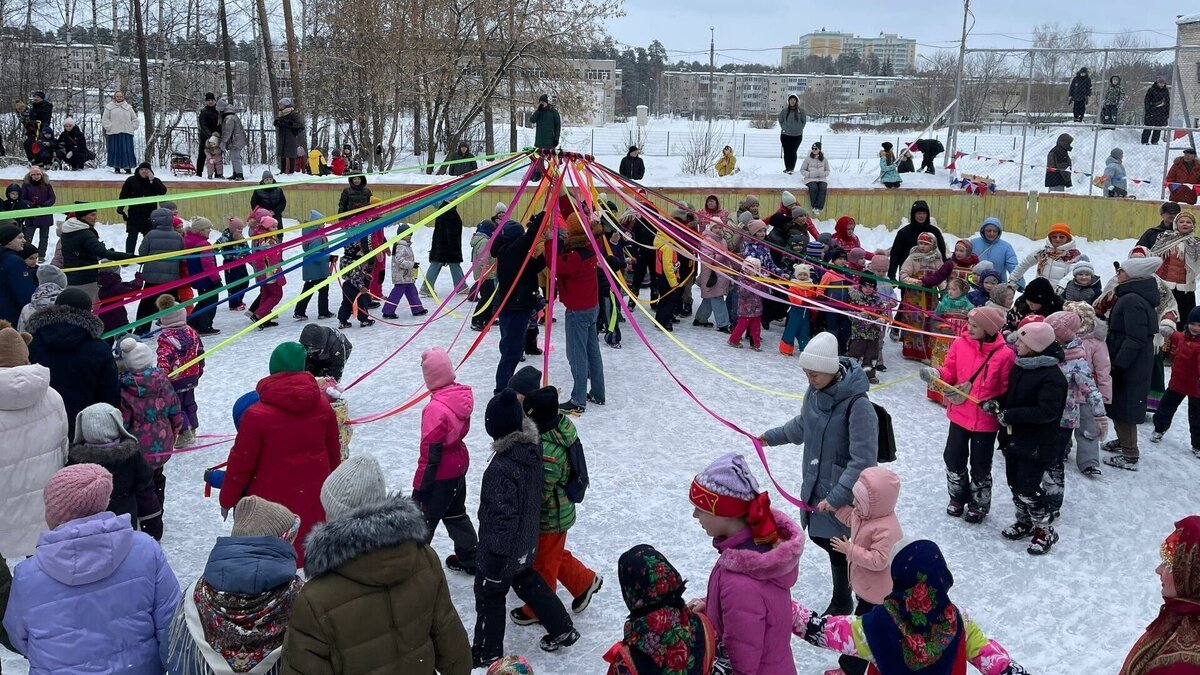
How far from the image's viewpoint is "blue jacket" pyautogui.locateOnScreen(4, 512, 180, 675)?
3.06 m

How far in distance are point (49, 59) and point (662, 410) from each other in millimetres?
30763

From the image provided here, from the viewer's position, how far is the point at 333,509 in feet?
11.3

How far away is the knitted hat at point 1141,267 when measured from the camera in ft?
23.8

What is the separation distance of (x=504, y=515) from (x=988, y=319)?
3.40m

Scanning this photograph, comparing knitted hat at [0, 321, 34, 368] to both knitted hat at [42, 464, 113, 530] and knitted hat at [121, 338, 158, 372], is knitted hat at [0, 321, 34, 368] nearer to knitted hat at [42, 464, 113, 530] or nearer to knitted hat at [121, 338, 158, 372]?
knitted hat at [121, 338, 158, 372]

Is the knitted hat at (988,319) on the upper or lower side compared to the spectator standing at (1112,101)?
lower

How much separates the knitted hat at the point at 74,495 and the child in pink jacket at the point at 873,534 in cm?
289

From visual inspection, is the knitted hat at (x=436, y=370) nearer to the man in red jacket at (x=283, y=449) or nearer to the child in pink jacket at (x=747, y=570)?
the man in red jacket at (x=283, y=449)

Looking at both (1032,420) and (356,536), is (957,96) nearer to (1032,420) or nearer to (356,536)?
(1032,420)

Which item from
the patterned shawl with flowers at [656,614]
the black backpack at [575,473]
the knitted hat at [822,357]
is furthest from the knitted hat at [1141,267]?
the patterned shawl with flowers at [656,614]

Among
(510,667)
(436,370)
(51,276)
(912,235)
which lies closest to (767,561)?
(510,667)

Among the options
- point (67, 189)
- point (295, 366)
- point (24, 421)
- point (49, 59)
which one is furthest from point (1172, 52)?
point (49, 59)

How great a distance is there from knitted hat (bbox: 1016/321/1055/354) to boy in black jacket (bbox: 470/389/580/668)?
10.4ft

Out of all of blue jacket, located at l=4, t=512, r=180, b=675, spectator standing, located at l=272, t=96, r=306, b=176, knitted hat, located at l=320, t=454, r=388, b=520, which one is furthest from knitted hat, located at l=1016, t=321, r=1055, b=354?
spectator standing, located at l=272, t=96, r=306, b=176
